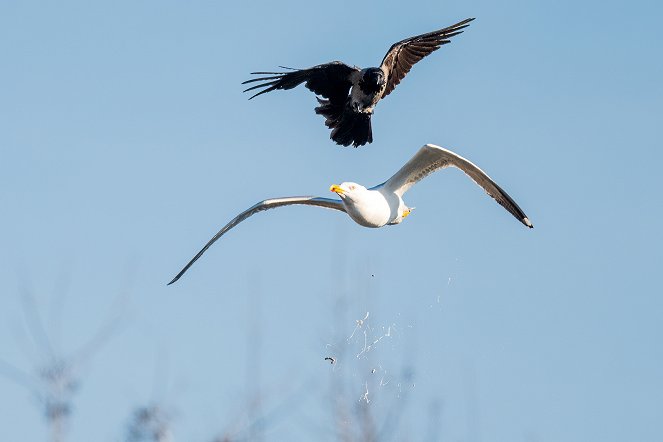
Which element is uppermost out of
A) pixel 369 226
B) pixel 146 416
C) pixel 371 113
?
pixel 371 113

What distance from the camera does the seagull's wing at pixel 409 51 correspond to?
13.0 meters

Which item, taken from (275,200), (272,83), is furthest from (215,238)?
(272,83)

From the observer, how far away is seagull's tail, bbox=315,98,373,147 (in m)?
12.7

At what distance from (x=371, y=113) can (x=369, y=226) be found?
6.22ft

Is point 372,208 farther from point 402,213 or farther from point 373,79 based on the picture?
point 373,79

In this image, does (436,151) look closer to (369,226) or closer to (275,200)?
(369,226)

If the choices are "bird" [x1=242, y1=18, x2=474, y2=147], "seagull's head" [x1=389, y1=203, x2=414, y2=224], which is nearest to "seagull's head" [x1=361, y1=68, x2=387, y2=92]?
Result: "bird" [x1=242, y1=18, x2=474, y2=147]

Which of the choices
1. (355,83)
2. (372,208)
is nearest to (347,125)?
(355,83)

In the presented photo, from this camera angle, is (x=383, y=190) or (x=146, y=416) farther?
(x=383, y=190)

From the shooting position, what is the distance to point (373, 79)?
12430 millimetres

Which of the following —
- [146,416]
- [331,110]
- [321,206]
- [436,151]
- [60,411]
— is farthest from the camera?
[331,110]

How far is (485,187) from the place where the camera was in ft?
38.0

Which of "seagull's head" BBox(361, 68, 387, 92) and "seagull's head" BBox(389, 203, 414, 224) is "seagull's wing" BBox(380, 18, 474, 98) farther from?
"seagull's head" BBox(389, 203, 414, 224)

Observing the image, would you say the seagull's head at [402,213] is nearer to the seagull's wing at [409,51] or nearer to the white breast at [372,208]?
the white breast at [372,208]
